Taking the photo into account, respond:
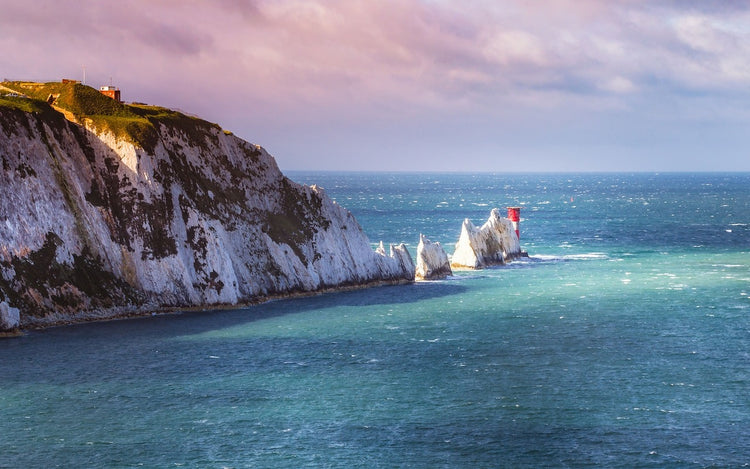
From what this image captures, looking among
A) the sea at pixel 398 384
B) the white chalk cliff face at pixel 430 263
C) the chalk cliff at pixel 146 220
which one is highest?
the chalk cliff at pixel 146 220

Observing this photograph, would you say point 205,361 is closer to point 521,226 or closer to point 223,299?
point 223,299

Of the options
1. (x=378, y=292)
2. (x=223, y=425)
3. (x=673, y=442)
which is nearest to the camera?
(x=673, y=442)

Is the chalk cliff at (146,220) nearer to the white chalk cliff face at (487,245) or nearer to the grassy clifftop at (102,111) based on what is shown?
the grassy clifftop at (102,111)

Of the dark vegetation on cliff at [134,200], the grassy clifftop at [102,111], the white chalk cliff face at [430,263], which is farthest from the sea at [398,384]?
the grassy clifftop at [102,111]

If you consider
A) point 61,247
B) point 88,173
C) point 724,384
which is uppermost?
point 88,173

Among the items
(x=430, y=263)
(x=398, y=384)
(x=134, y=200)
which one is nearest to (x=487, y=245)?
(x=430, y=263)

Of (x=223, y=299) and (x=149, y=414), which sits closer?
(x=149, y=414)

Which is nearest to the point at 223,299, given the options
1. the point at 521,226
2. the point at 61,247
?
the point at 61,247

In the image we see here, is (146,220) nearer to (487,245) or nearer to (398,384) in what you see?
(398,384)
